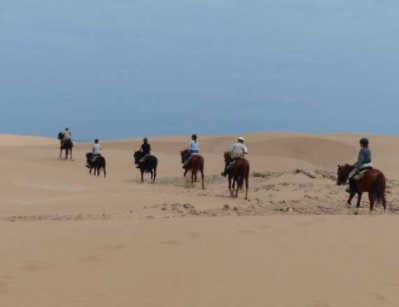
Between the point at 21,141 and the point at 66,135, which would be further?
the point at 21,141

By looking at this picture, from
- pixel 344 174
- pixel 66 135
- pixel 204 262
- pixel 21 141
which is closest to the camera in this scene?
pixel 204 262

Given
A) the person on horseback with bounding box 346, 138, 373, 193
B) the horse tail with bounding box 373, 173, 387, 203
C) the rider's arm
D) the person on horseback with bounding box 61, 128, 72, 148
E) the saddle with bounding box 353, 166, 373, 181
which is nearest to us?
the horse tail with bounding box 373, 173, 387, 203

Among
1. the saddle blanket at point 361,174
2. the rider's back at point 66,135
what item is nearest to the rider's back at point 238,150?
the saddle blanket at point 361,174

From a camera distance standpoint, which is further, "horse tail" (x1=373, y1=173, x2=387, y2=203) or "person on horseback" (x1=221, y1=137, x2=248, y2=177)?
"person on horseback" (x1=221, y1=137, x2=248, y2=177)

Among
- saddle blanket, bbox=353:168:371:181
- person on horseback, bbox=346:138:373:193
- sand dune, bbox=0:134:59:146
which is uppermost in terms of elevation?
sand dune, bbox=0:134:59:146

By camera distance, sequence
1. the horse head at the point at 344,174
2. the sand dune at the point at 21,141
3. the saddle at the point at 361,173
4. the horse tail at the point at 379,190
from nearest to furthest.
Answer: the horse tail at the point at 379,190, the saddle at the point at 361,173, the horse head at the point at 344,174, the sand dune at the point at 21,141

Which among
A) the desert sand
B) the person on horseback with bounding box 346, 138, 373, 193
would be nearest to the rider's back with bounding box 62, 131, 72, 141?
the desert sand

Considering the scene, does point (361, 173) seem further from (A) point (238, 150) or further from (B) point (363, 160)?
(A) point (238, 150)

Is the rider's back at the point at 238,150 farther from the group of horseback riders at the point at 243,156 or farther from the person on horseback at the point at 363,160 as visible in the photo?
the person on horseback at the point at 363,160

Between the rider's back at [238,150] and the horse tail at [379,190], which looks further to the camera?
the rider's back at [238,150]

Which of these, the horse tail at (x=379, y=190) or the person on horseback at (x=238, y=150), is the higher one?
the person on horseback at (x=238, y=150)

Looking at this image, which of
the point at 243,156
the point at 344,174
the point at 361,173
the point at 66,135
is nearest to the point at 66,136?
the point at 66,135

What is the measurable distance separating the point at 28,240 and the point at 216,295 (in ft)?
10.6

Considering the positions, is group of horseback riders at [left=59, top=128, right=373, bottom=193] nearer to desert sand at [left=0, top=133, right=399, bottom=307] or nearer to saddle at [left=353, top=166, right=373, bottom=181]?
saddle at [left=353, top=166, right=373, bottom=181]
